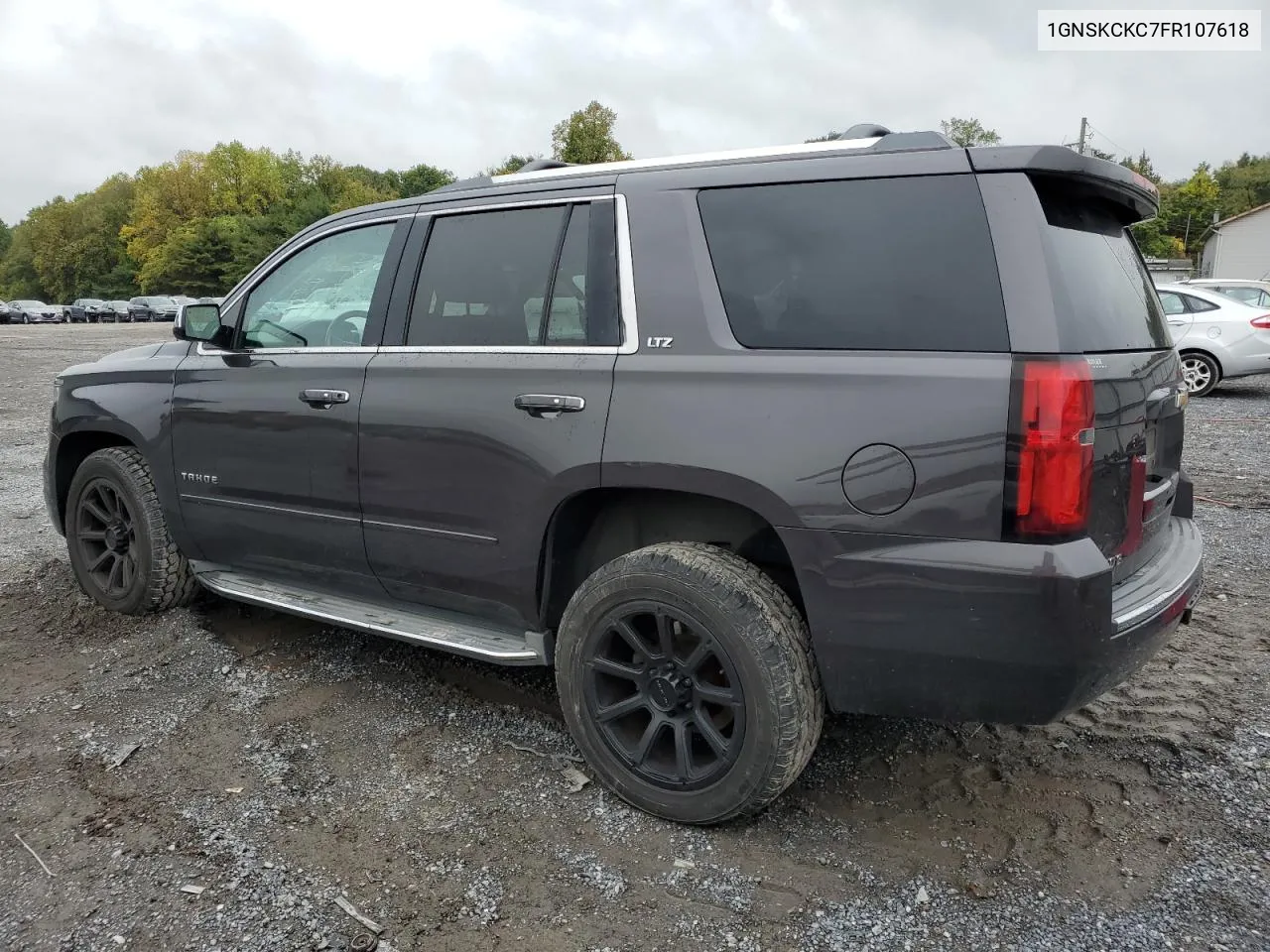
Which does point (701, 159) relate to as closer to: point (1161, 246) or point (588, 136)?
point (588, 136)

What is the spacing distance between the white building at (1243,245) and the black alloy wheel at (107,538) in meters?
64.3

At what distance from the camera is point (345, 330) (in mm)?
3619

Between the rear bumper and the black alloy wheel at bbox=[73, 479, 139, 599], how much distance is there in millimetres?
3390

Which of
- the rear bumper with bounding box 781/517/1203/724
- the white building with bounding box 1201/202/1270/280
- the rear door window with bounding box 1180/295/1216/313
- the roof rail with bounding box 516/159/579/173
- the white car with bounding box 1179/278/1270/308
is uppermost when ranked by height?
the white building with bounding box 1201/202/1270/280

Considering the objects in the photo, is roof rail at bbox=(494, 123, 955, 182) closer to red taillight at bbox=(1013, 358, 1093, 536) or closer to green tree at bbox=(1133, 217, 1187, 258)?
red taillight at bbox=(1013, 358, 1093, 536)

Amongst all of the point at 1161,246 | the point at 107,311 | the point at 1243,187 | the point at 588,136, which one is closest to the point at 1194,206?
the point at 1243,187

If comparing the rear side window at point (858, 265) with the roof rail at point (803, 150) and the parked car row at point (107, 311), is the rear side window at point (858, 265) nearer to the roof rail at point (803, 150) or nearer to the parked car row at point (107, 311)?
the roof rail at point (803, 150)

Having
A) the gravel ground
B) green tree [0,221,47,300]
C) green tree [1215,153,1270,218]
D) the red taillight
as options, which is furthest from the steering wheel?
green tree [0,221,47,300]

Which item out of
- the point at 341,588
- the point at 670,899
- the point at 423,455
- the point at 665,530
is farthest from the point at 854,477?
the point at 341,588

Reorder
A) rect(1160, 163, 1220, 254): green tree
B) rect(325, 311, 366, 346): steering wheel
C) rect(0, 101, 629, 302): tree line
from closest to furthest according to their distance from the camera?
rect(325, 311, 366, 346): steering wheel < rect(0, 101, 629, 302): tree line < rect(1160, 163, 1220, 254): green tree

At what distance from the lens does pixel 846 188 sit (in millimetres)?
2576

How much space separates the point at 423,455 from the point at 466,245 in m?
0.79

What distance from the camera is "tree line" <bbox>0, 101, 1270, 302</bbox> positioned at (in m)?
66.3

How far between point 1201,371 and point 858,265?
12449 mm
